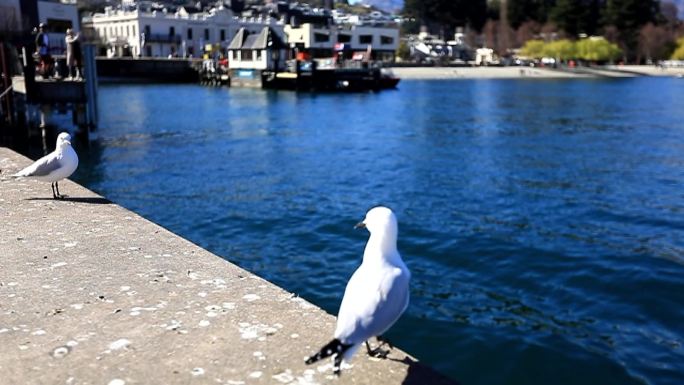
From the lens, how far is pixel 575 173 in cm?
1995

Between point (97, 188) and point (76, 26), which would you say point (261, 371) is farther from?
point (76, 26)

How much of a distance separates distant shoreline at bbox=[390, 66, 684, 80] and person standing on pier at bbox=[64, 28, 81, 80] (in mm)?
82946

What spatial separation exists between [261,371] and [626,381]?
16.3 feet

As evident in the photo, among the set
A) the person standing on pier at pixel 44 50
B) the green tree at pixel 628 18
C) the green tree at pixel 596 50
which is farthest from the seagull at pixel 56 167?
the green tree at pixel 628 18

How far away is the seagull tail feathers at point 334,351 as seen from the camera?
3.21m

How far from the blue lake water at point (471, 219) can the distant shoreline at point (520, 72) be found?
243 ft

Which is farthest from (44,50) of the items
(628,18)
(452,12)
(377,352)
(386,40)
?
(452,12)

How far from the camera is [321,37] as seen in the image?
359 ft

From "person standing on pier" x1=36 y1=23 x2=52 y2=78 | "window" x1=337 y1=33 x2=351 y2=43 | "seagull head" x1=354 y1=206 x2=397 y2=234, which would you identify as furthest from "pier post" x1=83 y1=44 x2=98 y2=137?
"window" x1=337 y1=33 x2=351 y2=43

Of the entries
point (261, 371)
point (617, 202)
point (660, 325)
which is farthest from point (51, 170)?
point (617, 202)

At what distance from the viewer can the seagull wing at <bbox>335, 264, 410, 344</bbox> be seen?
337cm

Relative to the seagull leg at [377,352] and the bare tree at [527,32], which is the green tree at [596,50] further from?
the seagull leg at [377,352]

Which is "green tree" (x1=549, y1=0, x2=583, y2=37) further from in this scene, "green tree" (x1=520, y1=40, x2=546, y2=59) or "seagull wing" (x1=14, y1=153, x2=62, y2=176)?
"seagull wing" (x1=14, y1=153, x2=62, y2=176)

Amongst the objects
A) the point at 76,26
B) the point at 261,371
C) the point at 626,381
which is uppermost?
the point at 76,26
